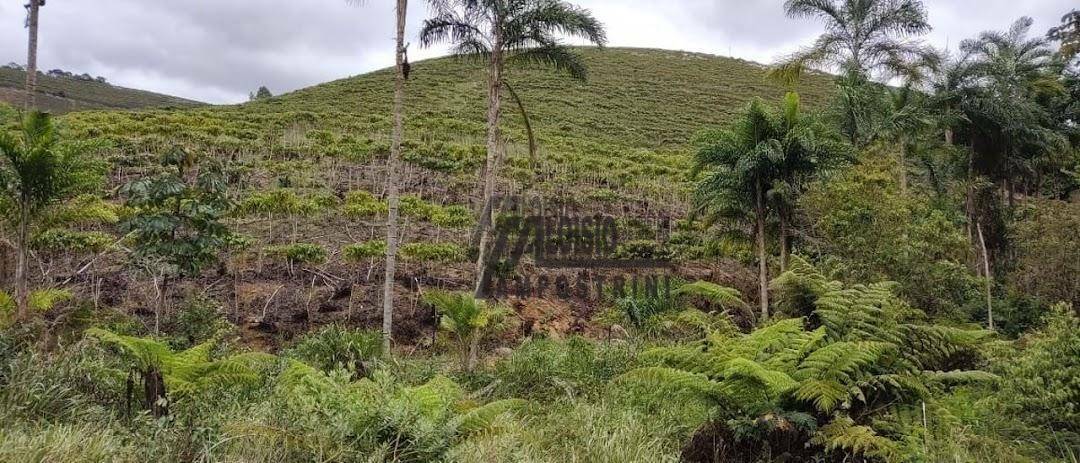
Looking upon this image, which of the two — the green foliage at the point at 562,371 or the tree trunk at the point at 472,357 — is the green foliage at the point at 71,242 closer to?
the tree trunk at the point at 472,357

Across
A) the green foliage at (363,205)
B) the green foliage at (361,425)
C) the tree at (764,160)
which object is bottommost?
the green foliage at (361,425)

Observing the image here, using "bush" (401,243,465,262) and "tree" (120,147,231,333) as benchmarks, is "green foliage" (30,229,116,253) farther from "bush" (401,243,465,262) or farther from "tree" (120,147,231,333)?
"bush" (401,243,465,262)

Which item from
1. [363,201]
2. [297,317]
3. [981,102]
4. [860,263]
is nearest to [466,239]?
[363,201]

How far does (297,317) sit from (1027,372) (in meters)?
10.3

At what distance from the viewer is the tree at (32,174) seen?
732cm

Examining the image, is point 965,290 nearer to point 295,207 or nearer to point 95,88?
point 295,207

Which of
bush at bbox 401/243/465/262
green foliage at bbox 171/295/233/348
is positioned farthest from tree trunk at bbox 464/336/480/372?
bush at bbox 401/243/465/262

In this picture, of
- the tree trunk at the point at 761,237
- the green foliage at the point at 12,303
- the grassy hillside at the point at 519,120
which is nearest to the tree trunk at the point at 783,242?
the tree trunk at the point at 761,237

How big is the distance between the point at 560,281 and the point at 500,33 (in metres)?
6.23

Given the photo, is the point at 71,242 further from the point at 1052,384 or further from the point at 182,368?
the point at 1052,384

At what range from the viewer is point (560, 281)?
1443 cm

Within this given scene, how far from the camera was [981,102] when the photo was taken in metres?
16.8

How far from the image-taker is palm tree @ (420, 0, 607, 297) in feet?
32.9

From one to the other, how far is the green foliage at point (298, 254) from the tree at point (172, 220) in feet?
10.5
